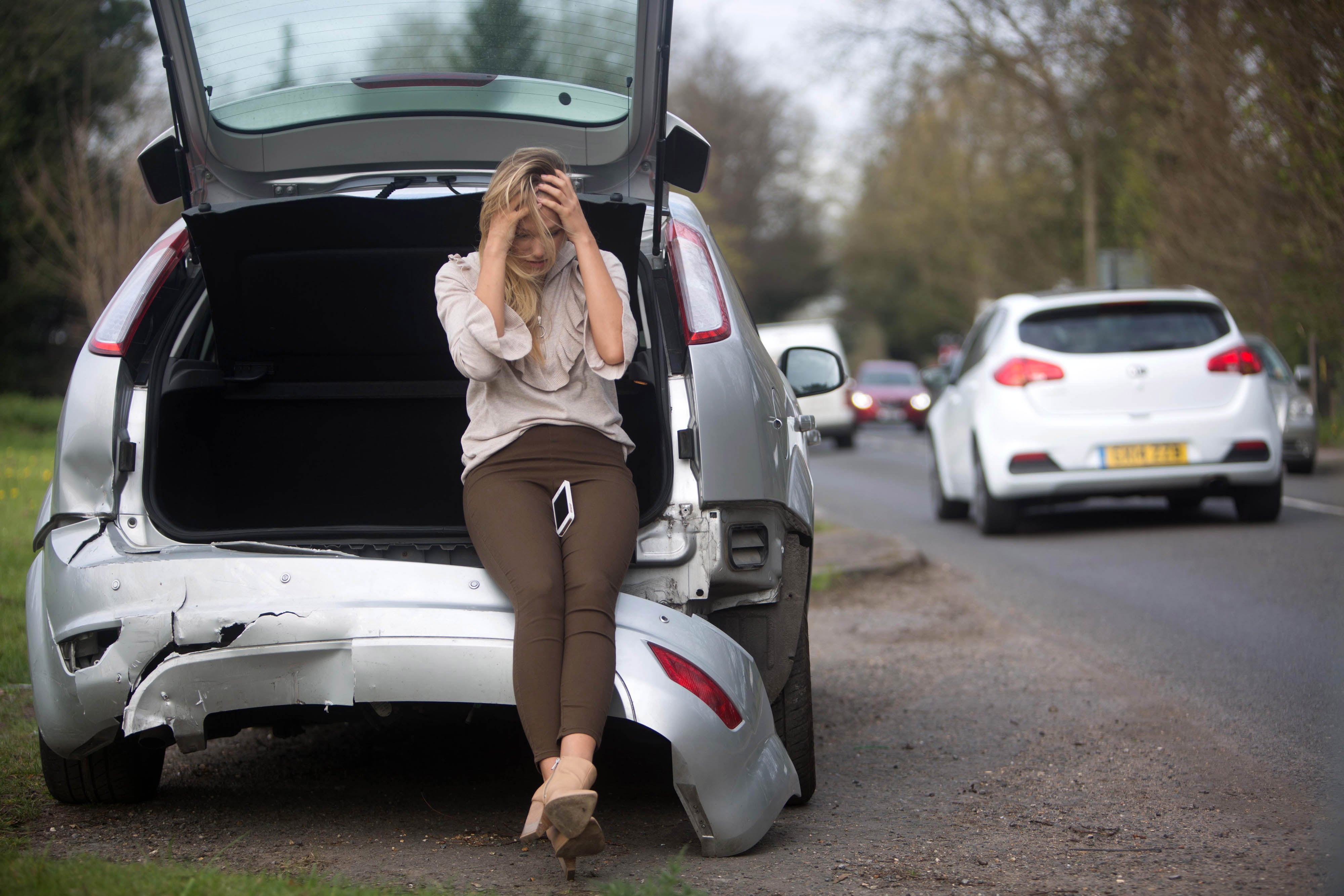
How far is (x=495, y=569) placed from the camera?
340 cm

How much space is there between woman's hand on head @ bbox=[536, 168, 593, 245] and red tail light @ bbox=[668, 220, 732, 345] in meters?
0.37

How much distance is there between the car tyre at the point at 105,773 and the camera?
12.4ft

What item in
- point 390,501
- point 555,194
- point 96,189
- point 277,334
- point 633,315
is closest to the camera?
point 555,194

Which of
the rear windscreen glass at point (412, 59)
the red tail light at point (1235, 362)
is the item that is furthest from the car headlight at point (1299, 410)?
the rear windscreen glass at point (412, 59)

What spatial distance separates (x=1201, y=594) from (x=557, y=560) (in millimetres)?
5203

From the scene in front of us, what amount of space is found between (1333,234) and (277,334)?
14.9 m

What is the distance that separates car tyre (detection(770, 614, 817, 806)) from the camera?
384 centimetres

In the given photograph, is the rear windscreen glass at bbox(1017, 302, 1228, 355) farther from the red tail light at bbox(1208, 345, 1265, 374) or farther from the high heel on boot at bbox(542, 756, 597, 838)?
the high heel on boot at bbox(542, 756, 597, 838)

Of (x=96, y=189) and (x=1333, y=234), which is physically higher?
(x=96, y=189)

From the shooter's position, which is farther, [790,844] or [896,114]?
[896,114]

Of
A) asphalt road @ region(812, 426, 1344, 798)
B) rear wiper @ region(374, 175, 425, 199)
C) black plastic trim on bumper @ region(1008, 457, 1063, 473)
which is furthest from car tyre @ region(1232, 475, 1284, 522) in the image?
rear wiper @ region(374, 175, 425, 199)

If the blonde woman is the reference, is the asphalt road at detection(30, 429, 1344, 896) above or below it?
below

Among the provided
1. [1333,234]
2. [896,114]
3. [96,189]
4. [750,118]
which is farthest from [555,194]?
[750,118]

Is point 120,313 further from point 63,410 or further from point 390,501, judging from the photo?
point 390,501
